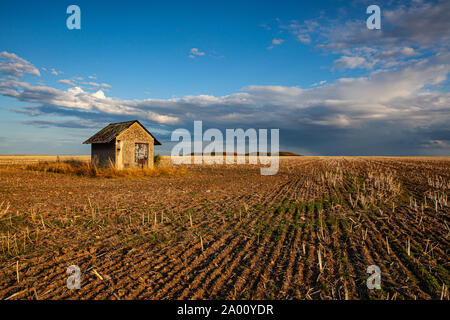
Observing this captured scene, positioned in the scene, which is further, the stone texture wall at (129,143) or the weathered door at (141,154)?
the weathered door at (141,154)

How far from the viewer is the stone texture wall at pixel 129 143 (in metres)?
22.2

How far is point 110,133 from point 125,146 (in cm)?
275

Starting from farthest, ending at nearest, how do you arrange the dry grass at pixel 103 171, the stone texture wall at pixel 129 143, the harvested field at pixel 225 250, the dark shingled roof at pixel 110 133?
the dark shingled roof at pixel 110 133 < the stone texture wall at pixel 129 143 < the dry grass at pixel 103 171 < the harvested field at pixel 225 250

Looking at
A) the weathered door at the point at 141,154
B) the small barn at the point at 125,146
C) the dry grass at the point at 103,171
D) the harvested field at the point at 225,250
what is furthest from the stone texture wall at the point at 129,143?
the harvested field at the point at 225,250

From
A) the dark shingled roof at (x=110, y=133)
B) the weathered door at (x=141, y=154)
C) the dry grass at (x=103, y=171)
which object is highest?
the dark shingled roof at (x=110, y=133)

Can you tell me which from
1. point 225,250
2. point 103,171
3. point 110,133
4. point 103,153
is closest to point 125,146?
point 110,133

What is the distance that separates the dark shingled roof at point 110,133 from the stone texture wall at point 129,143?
1.22 ft

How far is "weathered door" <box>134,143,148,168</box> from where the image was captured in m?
23.6

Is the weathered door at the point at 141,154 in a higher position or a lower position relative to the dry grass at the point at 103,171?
higher

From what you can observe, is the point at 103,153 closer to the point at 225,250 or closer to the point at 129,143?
the point at 129,143

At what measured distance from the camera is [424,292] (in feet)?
12.9

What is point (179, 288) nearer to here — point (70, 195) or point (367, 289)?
point (367, 289)

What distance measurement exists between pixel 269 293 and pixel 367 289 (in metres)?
1.62

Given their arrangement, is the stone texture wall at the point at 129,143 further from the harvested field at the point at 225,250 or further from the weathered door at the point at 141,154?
the harvested field at the point at 225,250
